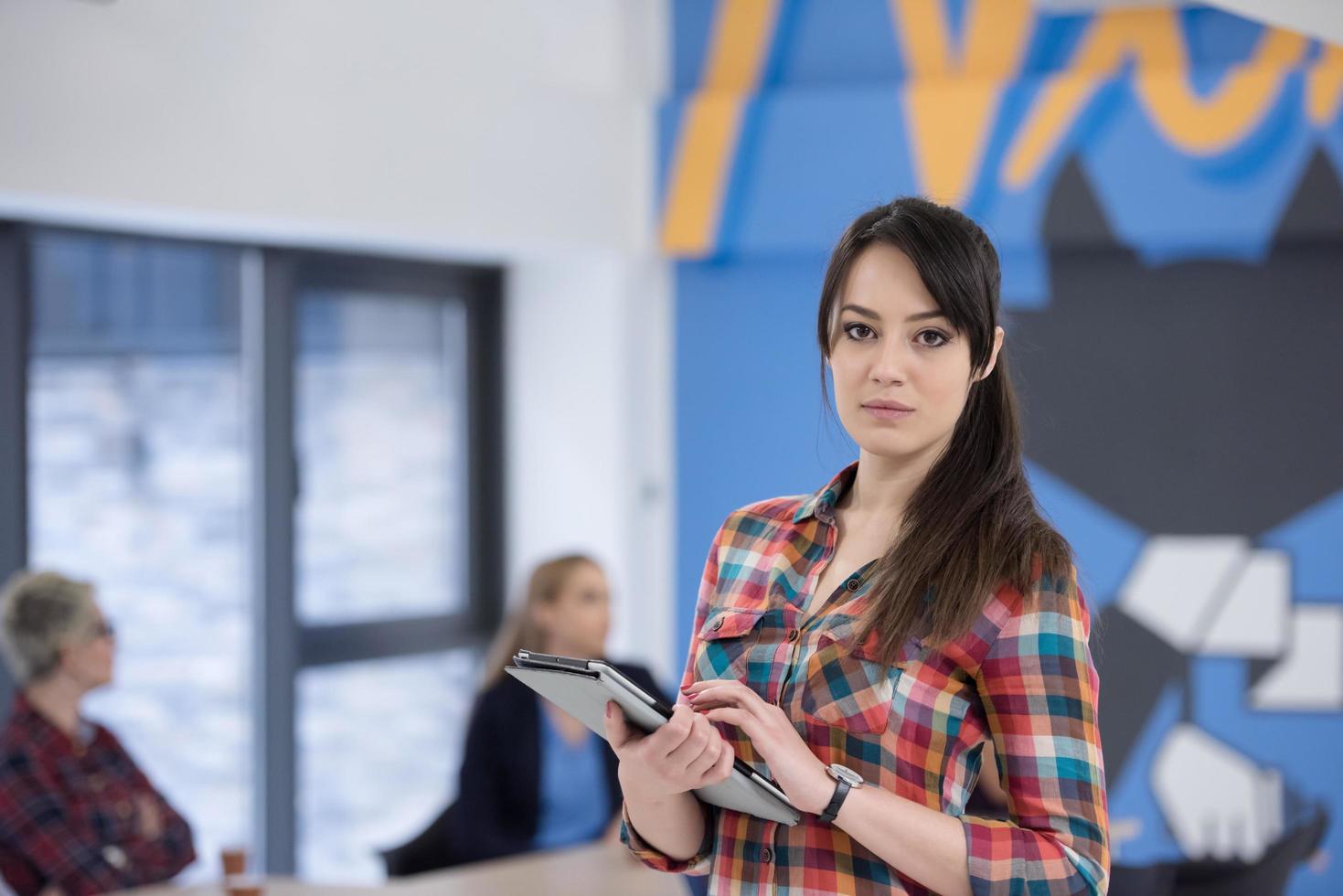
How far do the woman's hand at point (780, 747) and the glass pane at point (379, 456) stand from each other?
3.81 meters

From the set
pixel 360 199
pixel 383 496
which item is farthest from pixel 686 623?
pixel 360 199

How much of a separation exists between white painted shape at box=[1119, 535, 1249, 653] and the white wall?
174 cm

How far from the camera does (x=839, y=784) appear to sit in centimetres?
138

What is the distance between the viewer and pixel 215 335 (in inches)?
188

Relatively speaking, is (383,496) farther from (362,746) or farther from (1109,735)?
(1109,735)

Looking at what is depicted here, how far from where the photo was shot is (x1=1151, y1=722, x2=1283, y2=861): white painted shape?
4754 millimetres

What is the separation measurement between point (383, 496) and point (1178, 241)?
10.1 feet

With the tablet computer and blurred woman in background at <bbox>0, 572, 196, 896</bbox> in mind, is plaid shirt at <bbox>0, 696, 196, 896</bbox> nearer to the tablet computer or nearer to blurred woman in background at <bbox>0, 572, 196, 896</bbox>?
blurred woman in background at <bbox>0, 572, 196, 896</bbox>

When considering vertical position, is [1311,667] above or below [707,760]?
below

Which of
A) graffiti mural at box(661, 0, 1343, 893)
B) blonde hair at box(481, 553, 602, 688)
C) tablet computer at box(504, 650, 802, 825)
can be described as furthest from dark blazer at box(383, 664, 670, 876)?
tablet computer at box(504, 650, 802, 825)

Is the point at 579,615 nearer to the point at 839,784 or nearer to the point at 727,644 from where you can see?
the point at 727,644

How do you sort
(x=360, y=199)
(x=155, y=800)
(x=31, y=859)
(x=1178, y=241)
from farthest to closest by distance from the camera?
(x=1178, y=241) < (x=360, y=199) < (x=155, y=800) < (x=31, y=859)

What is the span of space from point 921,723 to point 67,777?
2666 mm

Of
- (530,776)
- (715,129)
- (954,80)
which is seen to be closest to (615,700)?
(530,776)
